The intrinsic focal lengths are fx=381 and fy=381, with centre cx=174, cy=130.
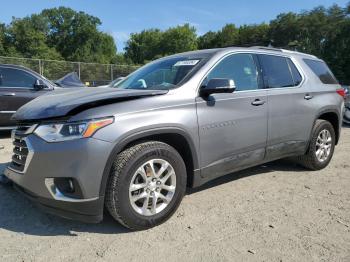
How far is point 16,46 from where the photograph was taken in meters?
59.0

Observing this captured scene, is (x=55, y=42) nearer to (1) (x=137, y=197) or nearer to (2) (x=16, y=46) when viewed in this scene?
(2) (x=16, y=46)

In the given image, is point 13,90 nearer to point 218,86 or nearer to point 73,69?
point 218,86

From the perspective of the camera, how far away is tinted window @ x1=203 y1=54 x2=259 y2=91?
13.9 ft

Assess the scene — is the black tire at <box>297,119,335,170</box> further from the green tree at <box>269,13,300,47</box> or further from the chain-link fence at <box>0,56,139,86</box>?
the green tree at <box>269,13,300,47</box>

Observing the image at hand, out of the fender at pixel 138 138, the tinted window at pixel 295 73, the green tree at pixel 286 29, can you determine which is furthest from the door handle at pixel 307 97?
the green tree at pixel 286 29

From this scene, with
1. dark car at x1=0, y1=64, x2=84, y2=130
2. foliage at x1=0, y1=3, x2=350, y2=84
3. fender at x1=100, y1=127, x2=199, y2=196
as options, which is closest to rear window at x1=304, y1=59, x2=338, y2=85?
fender at x1=100, y1=127, x2=199, y2=196

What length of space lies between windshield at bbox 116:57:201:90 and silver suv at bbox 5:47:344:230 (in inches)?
0.7

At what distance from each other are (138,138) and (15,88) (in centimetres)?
591

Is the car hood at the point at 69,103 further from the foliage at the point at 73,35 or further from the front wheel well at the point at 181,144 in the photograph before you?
the foliage at the point at 73,35

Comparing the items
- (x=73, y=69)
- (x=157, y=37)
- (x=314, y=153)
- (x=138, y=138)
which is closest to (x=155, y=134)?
(x=138, y=138)

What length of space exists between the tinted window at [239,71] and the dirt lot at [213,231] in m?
1.29

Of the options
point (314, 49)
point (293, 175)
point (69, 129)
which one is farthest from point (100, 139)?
point (314, 49)

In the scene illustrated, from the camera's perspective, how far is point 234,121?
13.5 ft

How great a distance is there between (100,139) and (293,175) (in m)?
3.24
